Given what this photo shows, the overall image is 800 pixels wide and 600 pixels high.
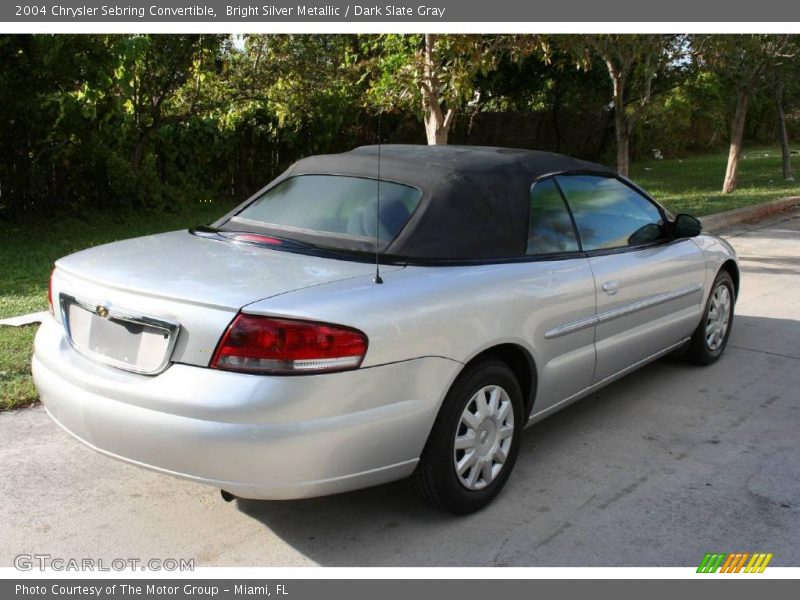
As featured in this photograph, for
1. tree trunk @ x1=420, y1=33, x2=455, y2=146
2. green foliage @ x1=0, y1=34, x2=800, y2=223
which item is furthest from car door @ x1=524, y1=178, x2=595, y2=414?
tree trunk @ x1=420, y1=33, x2=455, y2=146

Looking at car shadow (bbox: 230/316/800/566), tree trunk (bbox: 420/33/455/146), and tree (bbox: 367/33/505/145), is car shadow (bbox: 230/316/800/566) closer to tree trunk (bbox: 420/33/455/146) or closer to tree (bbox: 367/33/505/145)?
tree (bbox: 367/33/505/145)

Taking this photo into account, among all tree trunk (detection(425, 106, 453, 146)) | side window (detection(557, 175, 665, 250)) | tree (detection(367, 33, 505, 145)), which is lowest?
side window (detection(557, 175, 665, 250))

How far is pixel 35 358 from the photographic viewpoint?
3.62 m

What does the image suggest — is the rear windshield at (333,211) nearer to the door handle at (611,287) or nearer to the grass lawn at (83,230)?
the door handle at (611,287)

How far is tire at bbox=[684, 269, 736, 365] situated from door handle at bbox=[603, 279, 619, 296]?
1.45m

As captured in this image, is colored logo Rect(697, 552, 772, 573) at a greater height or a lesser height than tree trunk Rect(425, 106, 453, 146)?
lesser

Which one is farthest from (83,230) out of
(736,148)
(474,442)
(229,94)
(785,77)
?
(785,77)

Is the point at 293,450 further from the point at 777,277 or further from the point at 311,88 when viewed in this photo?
the point at 311,88

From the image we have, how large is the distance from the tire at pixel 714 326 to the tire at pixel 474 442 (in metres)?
2.34

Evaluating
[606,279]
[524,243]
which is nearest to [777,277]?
[606,279]

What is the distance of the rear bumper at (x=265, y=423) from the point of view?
Result: 2.88 metres

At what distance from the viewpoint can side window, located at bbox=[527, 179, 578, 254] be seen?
4.05m

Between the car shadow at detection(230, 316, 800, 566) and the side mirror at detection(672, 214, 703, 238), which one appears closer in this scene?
the car shadow at detection(230, 316, 800, 566)

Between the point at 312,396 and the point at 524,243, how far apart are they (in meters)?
1.51
